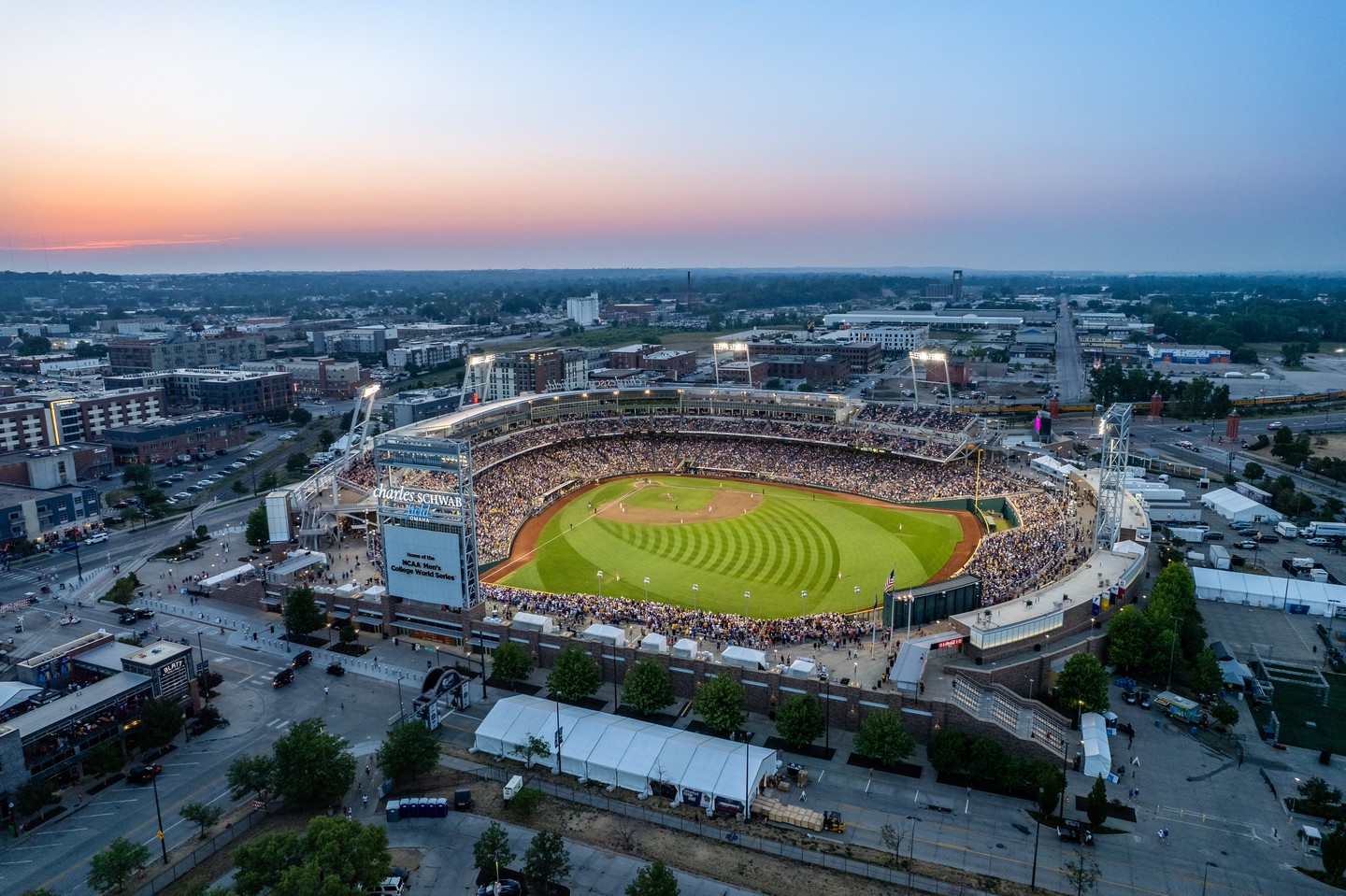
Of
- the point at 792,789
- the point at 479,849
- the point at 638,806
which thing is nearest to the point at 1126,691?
the point at 792,789

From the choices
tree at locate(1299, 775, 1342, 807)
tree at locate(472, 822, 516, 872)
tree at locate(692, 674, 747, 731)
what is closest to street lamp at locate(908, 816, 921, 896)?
tree at locate(692, 674, 747, 731)

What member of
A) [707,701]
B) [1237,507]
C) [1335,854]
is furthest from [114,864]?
[1237,507]

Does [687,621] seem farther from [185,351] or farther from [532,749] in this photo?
[185,351]

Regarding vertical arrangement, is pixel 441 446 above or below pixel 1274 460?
above

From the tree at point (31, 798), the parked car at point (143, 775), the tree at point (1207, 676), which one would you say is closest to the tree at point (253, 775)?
the parked car at point (143, 775)

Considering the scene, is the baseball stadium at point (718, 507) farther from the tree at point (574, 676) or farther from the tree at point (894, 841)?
the tree at point (894, 841)

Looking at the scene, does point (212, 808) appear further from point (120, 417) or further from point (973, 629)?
point (120, 417)
